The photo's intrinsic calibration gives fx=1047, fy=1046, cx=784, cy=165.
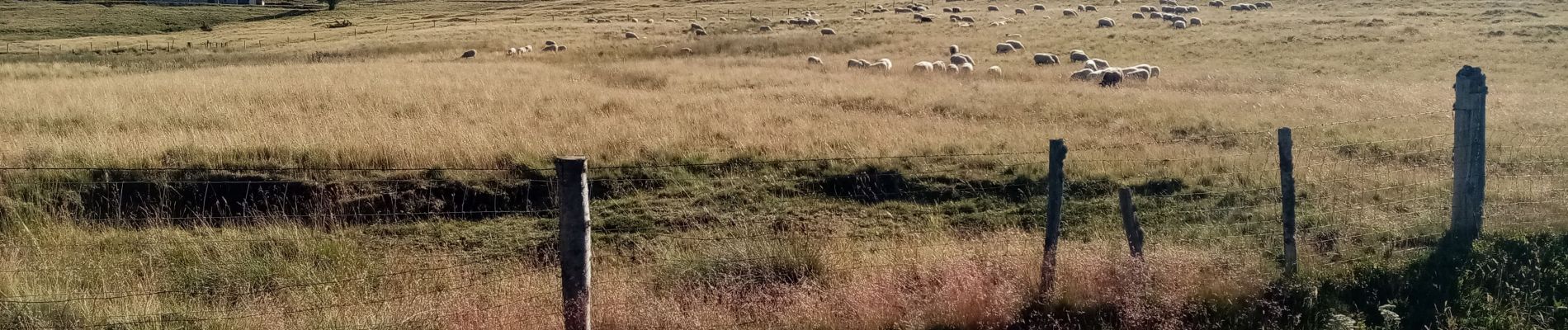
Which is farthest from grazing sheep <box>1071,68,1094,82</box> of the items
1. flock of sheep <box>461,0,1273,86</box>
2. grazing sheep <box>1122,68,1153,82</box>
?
grazing sheep <box>1122,68,1153,82</box>

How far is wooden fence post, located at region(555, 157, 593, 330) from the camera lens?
14.8 feet

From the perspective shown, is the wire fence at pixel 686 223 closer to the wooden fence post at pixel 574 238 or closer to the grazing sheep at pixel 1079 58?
the wooden fence post at pixel 574 238

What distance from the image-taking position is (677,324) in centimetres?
538

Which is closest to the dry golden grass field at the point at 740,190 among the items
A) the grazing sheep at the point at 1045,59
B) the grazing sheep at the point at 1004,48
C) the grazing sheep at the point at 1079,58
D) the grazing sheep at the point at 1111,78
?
the grazing sheep at the point at 1045,59

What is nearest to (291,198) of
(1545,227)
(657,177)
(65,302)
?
(657,177)

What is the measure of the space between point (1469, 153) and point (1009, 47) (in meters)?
25.3

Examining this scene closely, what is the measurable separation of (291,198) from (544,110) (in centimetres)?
567

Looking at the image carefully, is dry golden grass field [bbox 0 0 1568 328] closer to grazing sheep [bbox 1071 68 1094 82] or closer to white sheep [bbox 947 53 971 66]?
grazing sheep [bbox 1071 68 1094 82]

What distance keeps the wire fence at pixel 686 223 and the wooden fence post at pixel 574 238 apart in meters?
0.04

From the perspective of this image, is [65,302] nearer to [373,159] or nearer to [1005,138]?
[373,159]

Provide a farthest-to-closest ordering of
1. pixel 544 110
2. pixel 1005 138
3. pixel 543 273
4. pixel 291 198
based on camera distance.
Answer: pixel 544 110 < pixel 1005 138 < pixel 291 198 < pixel 543 273

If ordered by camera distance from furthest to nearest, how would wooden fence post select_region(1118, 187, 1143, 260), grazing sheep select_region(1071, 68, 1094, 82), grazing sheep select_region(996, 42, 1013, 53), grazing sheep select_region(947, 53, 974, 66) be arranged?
grazing sheep select_region(996, 42, 1013, 53) → grazing sheep select_region(947, 53, 974, 66) → grazing sheep select_region(1071, 68, 1094, 82) → wooden fence post select_region(1118, 187, 1143, 260)

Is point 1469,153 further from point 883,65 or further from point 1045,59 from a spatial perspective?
point 1045,59

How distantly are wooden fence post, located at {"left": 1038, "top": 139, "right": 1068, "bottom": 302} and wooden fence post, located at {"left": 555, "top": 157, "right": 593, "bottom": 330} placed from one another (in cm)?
250
